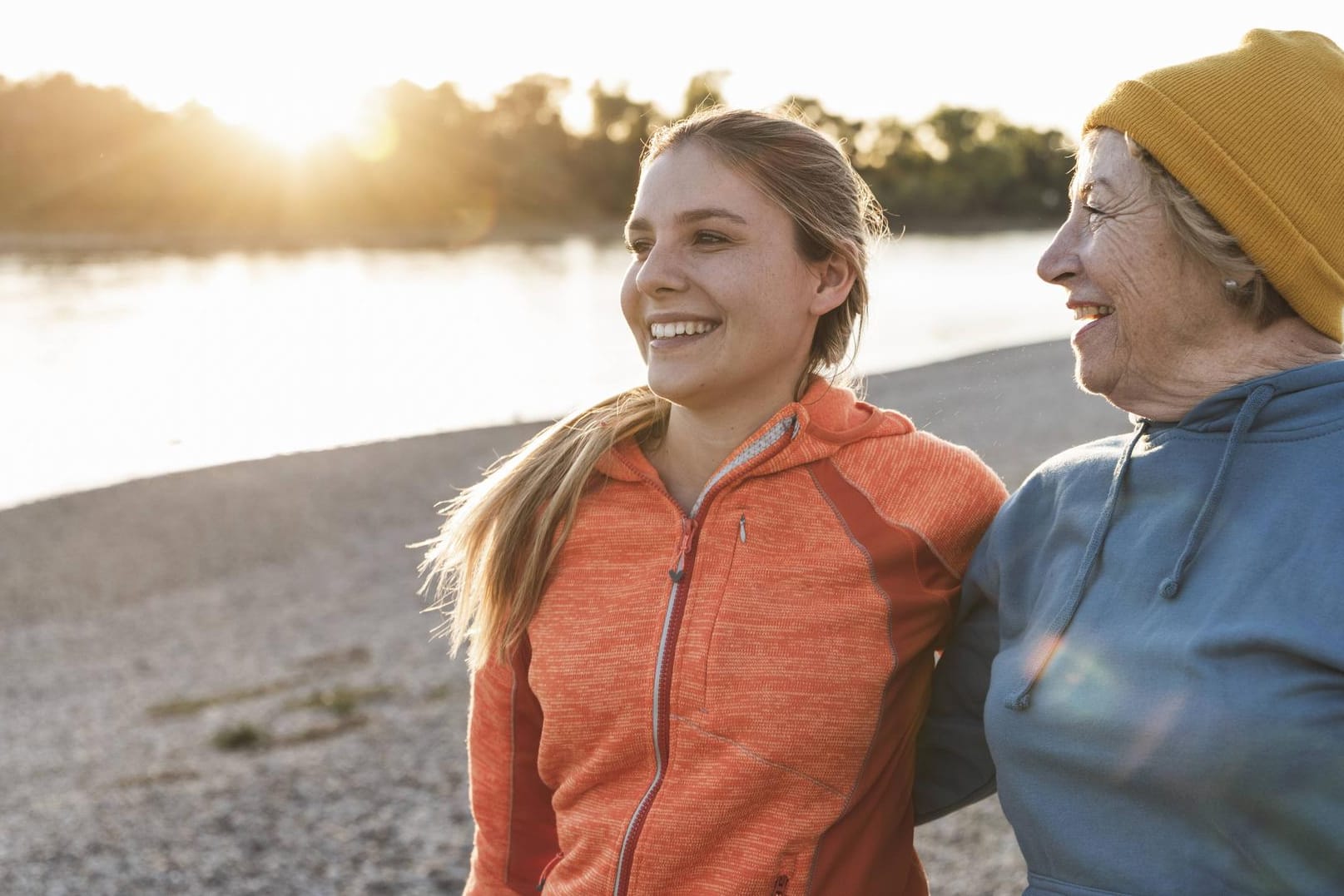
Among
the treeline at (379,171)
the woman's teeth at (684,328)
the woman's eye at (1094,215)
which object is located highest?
the treeline at (379,171)

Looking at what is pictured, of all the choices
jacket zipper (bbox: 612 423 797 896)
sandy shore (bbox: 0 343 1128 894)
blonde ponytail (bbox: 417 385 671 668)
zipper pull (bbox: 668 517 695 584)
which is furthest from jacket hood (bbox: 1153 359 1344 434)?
sandy shore (bbox: 0 343 1128 894)

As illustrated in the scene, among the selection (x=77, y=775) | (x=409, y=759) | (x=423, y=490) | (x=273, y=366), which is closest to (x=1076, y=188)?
(x=409, y=759)

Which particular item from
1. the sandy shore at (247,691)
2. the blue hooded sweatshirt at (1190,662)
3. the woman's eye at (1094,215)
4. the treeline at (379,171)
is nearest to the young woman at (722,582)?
the blue hooded sweatshirt at (1190,662)

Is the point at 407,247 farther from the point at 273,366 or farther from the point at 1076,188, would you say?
the point at 1076,188

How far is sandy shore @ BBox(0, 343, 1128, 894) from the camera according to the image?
536 cm

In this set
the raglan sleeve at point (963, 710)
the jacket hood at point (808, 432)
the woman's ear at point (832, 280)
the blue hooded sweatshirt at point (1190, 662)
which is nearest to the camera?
the blue hooded sweatshirt at point (1190, 662)

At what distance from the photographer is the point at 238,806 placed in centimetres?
598

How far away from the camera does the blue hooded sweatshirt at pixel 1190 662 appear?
62.1 inches

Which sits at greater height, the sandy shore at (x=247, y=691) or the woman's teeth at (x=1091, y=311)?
the woman's teeth at (x=1091, y=311)

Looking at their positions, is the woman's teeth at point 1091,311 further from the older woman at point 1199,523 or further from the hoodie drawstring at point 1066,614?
the hoodie drawstring at point 1066,614

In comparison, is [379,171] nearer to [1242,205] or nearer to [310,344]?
[310,344]

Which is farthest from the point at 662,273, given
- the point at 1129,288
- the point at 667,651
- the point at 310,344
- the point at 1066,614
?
the point at 310,344

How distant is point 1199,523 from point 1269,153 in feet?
1.81

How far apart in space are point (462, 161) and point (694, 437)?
76414 mm
